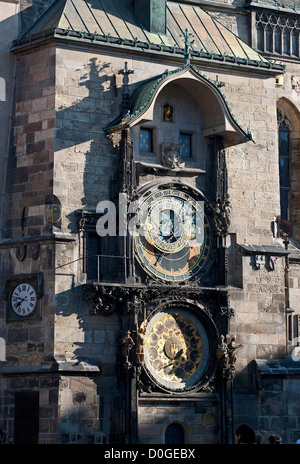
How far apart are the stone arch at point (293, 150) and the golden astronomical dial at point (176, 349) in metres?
6.09

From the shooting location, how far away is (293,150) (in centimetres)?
3494

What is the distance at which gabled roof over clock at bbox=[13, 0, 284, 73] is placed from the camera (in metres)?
29.5

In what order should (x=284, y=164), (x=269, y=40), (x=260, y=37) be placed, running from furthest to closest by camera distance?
(x=284, y=164)
(x=269, y=40)
(x=260, y=37)

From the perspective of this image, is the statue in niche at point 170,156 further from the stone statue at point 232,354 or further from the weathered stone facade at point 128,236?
the stone statue at point 232,354

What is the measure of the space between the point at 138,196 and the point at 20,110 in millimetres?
3661

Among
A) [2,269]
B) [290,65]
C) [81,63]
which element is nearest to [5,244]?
[2,269]

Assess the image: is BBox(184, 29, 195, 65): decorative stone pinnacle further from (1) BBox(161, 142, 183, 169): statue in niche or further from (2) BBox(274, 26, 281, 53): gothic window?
(2) BBox(274, 26, 281, 53): gothic window

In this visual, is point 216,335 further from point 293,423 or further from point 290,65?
point 290,65

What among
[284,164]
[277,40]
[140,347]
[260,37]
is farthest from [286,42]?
[140,347]

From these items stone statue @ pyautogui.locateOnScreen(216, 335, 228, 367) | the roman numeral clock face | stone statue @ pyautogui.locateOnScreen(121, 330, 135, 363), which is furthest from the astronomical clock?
stone statue @ pyautogui.locateOnScreen(121, 330, 135, 363)

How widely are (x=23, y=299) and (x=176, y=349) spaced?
4036 mm

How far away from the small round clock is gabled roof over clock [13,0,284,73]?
6087 millimetres

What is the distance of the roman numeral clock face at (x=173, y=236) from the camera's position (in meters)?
29.6

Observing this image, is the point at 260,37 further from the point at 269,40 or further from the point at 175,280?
the point at 175,280
